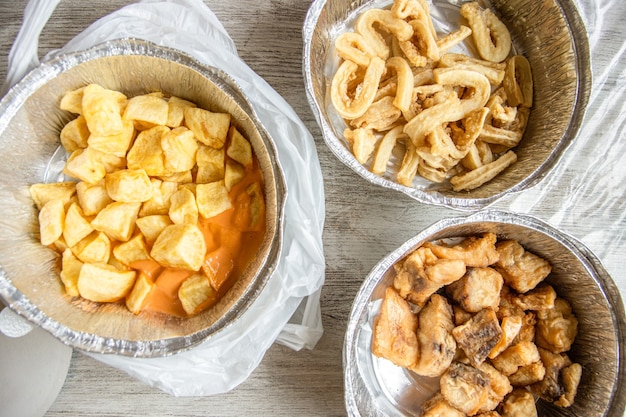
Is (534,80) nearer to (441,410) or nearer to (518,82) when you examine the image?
(518,82)

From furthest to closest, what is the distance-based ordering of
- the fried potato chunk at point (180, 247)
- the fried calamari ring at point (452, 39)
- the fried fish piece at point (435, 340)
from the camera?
Result: 1. the fried calamari ring at point (452, 39)
2. the fried fish piece at point (435, 340)
3. the fried potato chunk at point (180, 247)

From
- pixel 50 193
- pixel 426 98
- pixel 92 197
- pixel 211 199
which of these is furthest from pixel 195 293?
pixel 426 98

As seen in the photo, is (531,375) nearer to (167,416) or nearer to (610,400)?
(610,400)

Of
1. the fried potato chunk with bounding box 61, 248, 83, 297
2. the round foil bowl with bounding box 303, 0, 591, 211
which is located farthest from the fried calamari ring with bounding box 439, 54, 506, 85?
the fried potato chunk with bounding box 61, 248, 83, 297

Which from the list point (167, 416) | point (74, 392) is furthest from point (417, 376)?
point (74, 392)

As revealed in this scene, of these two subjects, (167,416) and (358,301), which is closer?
(358,301)

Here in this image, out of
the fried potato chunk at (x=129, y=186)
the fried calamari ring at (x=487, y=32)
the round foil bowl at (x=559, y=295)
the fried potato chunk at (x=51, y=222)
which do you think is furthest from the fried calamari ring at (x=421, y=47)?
the fried potato chunk at (x=51, y=222)

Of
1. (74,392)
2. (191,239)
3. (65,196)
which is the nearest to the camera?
(191,239)

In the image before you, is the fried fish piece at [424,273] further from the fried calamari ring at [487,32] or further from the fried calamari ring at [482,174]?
the fried calamari ring at [487,32]

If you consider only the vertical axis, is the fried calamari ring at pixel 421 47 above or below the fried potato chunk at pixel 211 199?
above
